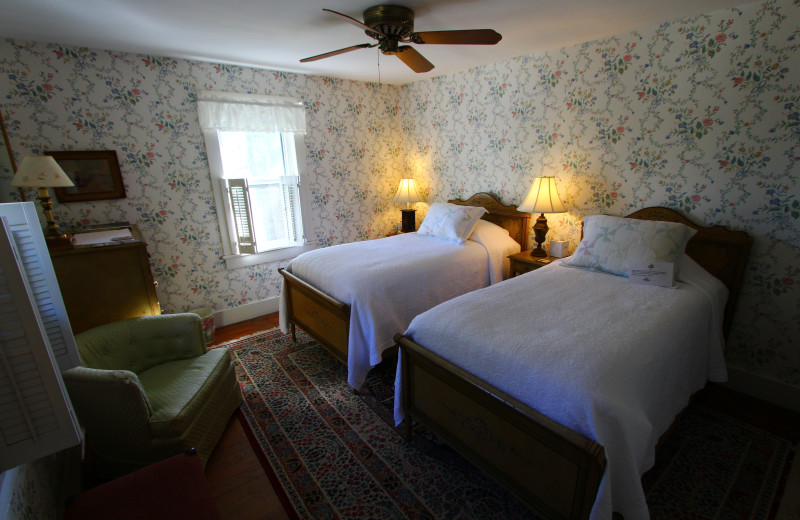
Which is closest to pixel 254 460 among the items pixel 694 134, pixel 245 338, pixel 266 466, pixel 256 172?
pixel 266 466

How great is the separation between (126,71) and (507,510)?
3.88m

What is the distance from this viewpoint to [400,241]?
343cm

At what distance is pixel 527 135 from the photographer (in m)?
3.18

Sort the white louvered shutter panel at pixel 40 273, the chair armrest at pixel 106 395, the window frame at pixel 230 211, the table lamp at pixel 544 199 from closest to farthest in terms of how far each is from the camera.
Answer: the white louvered shutter panel at pixel 40 273
the chair armrest at pixel 106 395
the table lamp at pixel 544 199
the window frame at pixel 230 211

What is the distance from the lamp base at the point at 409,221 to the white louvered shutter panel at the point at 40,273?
3.36 meters

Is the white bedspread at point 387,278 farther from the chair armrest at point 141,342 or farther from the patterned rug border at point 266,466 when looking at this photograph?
the chair armrest at point 141,342

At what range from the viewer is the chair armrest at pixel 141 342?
76.3 inches

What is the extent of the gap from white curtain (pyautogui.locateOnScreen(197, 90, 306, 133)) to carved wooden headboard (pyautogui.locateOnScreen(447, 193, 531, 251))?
6.49 ft

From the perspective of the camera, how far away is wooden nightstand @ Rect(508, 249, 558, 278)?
2924 millimetres

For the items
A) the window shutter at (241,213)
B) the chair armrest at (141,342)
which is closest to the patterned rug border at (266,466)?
the chair armrest at (141,342)

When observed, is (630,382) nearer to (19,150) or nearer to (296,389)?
(296,389)

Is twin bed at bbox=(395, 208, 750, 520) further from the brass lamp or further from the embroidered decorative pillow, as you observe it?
the brass lamp

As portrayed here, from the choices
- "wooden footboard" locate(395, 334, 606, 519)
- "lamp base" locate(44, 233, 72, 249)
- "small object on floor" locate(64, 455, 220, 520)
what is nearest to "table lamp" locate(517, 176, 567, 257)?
"wooden footboard" locate(395, 334, 606, 519)

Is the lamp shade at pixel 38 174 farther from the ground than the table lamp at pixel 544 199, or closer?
farther from the ground
